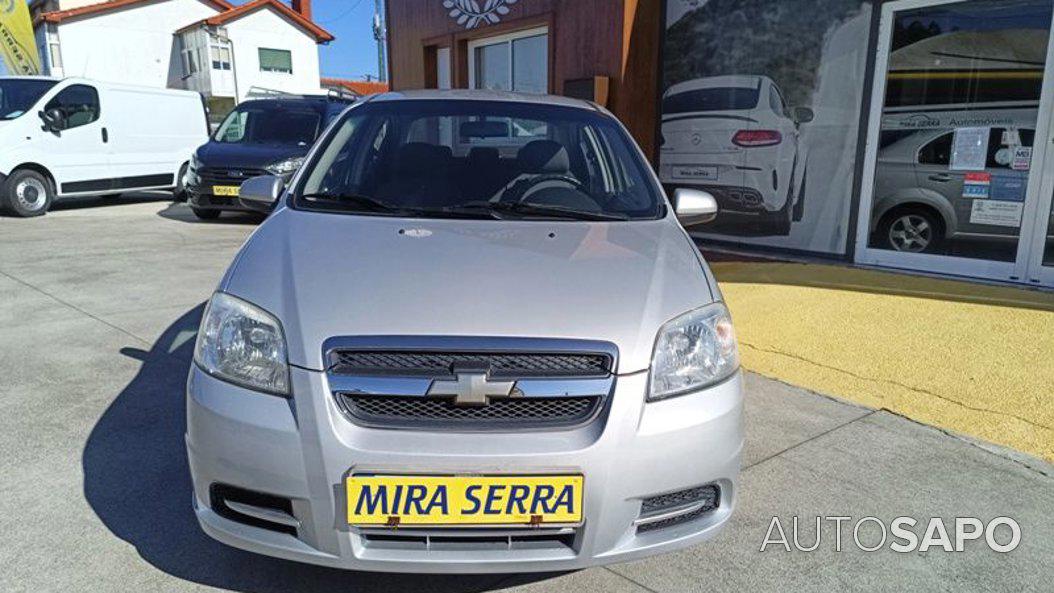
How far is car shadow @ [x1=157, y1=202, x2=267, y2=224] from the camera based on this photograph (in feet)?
34.7

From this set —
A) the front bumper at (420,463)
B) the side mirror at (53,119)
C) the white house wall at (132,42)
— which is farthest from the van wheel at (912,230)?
the white house wall at (132,42)

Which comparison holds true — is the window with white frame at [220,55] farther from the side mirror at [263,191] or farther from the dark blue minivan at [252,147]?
the side mirror at [263,191]

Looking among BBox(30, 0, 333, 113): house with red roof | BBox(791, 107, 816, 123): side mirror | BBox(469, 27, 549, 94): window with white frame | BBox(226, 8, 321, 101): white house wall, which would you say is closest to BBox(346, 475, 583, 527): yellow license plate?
BBox(791, 107, 816, 123): side mirror

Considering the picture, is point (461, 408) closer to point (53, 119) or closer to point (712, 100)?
point (712, 100)

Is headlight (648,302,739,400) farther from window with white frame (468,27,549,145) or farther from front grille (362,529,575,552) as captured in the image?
window with white frame (468,27,549,145)

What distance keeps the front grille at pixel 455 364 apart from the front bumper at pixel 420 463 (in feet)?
0.26

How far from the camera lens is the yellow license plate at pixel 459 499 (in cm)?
174

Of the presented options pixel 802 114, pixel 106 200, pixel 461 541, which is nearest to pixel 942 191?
pixel 802 114

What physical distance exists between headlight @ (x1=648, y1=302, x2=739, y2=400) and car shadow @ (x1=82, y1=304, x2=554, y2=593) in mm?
790

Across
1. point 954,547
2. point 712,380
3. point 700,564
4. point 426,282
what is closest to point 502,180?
point 426,282

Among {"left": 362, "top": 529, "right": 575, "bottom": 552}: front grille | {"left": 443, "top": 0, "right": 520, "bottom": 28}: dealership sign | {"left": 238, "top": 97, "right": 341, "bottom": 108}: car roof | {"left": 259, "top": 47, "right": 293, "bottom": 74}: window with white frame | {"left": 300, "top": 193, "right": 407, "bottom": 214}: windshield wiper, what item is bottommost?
{"left": 362, "top": 529, "right": 575, "bottom": 552}: front grille

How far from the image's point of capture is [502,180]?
302cm

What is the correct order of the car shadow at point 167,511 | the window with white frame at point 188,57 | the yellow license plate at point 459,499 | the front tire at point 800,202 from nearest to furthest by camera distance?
the yellow license plate at point 459,499
the car shadow at point 167,511
the front tire at point 800,202
the window with white frame at point 188,57

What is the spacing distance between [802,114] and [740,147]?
72cm
